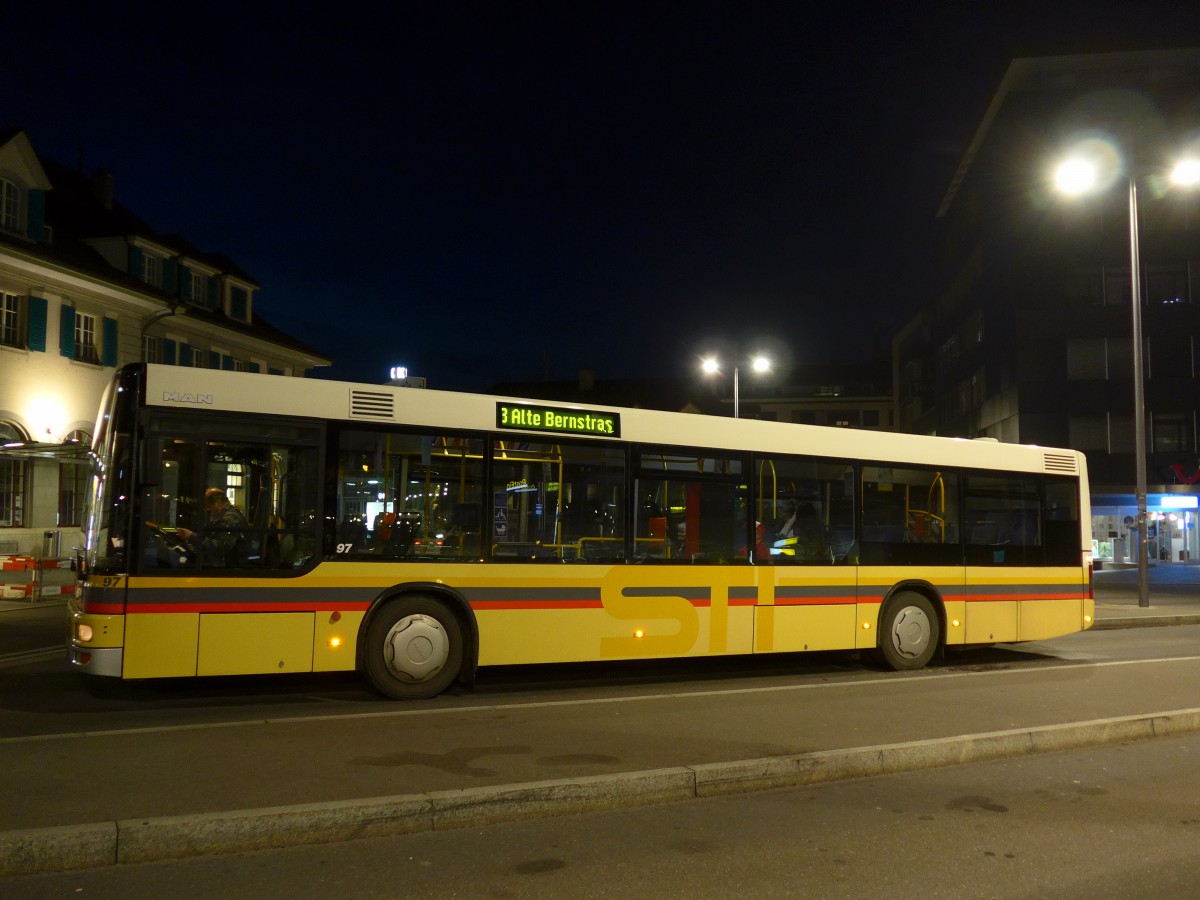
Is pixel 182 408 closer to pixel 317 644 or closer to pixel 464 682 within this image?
pixel 317 644

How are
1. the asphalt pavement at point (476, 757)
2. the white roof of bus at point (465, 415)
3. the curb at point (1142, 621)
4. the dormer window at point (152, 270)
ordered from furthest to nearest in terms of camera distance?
the dormer window at point (152, 270)
the curb at point (1142, 621)
the white roof of bus at point (465, 415)
the asphalt pavement at point (476, 757)

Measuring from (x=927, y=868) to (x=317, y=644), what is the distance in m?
5.71

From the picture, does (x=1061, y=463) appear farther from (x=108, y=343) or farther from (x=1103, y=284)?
(x=1103, y=284)

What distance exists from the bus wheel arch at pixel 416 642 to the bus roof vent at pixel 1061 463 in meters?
8.35

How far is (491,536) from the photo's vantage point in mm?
9859

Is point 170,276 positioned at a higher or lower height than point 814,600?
higher

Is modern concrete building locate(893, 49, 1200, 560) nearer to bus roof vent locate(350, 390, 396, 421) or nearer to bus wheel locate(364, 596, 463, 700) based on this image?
bus wheel locate(364, 596, 463, 700)

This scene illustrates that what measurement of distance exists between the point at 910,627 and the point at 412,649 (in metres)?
6.20

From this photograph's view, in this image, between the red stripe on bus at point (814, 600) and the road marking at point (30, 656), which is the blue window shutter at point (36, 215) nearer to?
the road marking at point (30, 656)

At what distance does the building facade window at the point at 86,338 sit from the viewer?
29.3 m

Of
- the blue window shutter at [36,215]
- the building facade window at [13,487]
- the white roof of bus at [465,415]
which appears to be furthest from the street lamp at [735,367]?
the blue window shutter at [36,215]

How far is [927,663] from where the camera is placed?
1270cm

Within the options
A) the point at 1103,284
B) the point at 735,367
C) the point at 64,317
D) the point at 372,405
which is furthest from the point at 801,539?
the point at 1103,284

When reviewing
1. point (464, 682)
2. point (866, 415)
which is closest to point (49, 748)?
point (464, 682)
